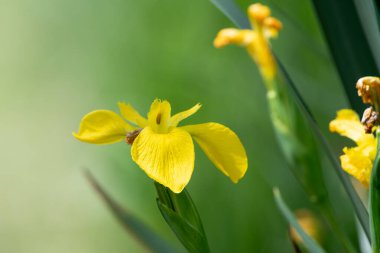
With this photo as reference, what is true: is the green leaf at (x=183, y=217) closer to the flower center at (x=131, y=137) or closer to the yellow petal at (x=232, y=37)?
the flower center at (x=131, y=137)

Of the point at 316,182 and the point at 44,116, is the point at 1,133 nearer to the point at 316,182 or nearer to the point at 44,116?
→ the point at 44,116

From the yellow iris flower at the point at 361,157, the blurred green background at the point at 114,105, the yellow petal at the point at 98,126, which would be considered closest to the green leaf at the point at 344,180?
the yellow iris flower at the point at 361,157

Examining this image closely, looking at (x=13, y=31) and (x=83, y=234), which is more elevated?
(x=13, y=31)

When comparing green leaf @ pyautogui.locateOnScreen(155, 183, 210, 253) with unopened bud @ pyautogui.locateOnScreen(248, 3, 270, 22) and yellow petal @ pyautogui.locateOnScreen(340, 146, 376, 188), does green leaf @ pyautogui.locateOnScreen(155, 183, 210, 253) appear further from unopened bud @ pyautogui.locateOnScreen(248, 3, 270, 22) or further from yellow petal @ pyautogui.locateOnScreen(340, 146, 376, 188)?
unopened bud @ pyautogui.locateOnScreen(248, 3, 270, 22)

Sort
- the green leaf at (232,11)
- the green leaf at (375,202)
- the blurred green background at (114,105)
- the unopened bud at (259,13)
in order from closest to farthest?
the green leaf at (375,202) → the green leaf at (232,11) → the unopened bud at (259,13) → the blurred green background at (114,105)

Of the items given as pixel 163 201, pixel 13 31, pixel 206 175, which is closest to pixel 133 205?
pixel 206 175

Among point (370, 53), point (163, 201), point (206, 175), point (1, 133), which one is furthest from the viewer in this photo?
point (1, 133)

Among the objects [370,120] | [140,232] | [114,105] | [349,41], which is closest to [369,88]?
[370,120]
